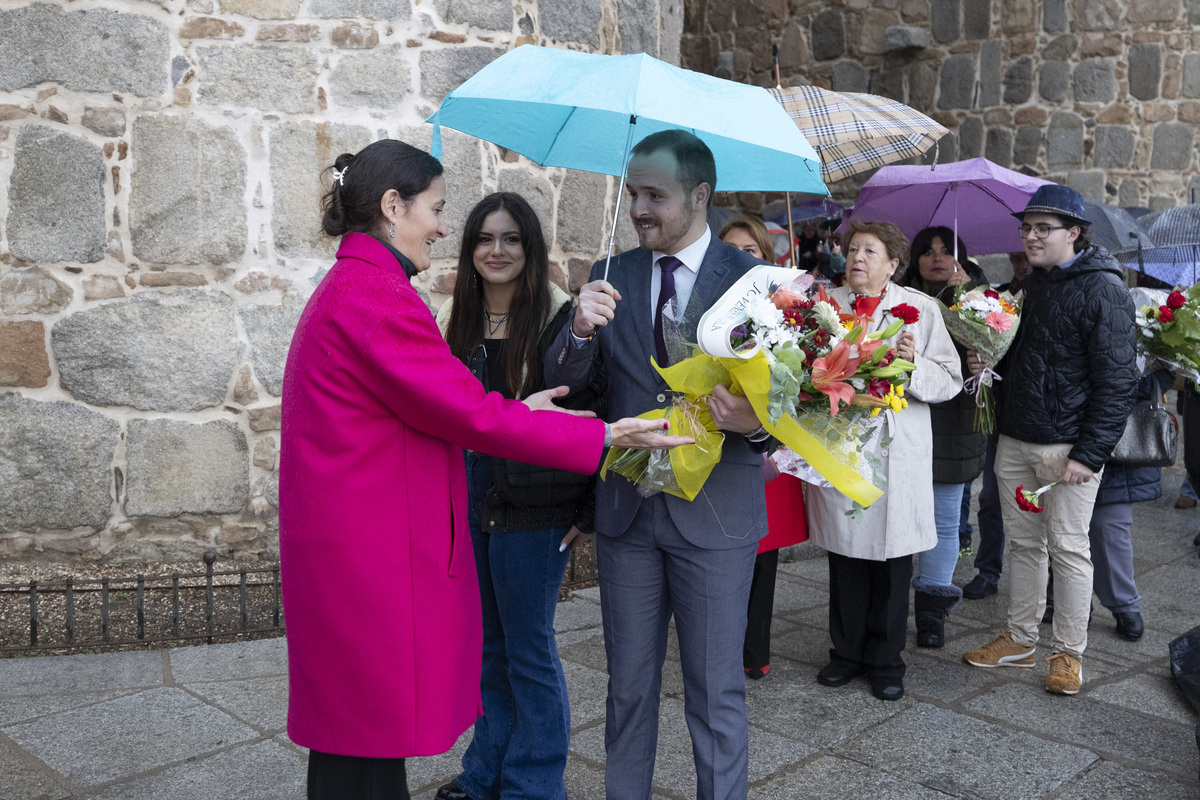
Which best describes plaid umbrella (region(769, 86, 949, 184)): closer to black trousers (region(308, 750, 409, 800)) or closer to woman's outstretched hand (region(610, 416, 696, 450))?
woman's outstretched hand (region(610, 416, 696, 450))

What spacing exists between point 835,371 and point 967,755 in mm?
1946

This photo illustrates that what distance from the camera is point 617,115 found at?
3.35 meters

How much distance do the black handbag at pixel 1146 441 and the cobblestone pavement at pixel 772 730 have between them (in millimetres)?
893

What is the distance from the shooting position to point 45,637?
4.62 m

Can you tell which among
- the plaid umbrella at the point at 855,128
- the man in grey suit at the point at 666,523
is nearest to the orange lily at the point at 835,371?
the man in grey suit at the point at 666,523

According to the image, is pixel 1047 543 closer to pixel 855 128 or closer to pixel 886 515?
pixel 886 515

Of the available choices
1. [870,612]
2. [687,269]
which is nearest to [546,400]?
[687,269]

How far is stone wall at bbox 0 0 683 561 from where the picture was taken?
204 inches

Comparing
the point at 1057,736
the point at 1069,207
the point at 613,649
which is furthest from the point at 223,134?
the point at 1057,736

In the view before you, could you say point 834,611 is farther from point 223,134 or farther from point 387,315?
point 223,134

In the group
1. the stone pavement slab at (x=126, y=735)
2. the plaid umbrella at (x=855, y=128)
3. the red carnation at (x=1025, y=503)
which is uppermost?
the plaid umbrella at (x=855, y=128)

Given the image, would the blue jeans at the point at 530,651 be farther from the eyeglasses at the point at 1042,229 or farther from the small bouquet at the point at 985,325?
the eyeglasses at the point at 1042,229

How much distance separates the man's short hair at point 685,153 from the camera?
2775 mm

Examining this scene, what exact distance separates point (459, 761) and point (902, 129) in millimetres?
3468
